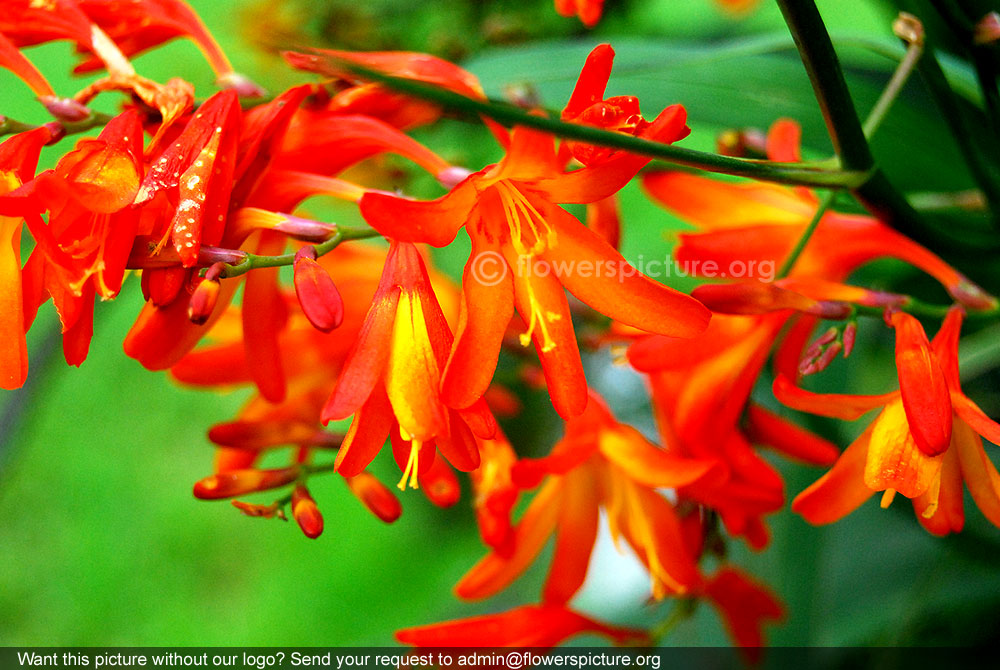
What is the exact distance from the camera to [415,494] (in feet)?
3.78

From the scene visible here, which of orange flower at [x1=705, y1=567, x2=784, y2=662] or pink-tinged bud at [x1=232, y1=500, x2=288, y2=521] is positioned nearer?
pink-tinged bud at [x1=232, y1=500, x2=288, y2=521]

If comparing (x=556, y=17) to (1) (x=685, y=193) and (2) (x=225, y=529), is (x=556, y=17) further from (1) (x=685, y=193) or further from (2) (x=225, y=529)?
(2) (x=225, y=529)

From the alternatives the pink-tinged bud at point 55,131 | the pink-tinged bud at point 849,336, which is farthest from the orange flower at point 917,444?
the pink-tinged bud at point 55,131

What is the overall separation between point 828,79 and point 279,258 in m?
0.23

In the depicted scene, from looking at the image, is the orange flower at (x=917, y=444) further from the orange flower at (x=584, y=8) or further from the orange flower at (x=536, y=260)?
the orange flower at (x=584, y=8)

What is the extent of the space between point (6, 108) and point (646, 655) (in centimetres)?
118

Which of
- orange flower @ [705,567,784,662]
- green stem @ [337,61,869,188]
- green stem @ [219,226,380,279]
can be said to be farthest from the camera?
orange flower @ [705,567,784,662]

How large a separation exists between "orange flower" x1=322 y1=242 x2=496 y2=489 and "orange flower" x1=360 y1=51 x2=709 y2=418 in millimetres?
17

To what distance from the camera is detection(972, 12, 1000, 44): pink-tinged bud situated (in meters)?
0.39

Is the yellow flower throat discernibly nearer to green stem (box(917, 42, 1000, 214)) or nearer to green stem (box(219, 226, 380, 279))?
green stem (box(219, 226, 380, 279))

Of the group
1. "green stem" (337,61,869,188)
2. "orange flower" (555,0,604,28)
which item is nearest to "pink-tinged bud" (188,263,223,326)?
"green stem" (337,61,869,188)

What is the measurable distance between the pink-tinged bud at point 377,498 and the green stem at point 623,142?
25cm

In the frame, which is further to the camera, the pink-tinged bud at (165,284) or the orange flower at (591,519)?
the orange flower at (591,519)

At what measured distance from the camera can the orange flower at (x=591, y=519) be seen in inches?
19.9
